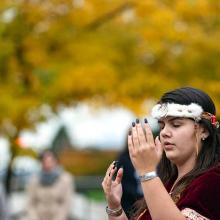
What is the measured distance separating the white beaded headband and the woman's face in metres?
0.02

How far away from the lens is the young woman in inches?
125

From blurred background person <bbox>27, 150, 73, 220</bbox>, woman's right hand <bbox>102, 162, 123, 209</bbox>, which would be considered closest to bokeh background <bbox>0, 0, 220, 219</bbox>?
blurred background person <bbox>27, 150, 73, 220</bbox>

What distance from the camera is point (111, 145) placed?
35.0 m

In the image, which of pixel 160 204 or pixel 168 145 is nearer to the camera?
pixel 160 204

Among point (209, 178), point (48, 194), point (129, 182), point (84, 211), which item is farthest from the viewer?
point (84, 211)

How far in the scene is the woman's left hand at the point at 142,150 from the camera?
3.23m

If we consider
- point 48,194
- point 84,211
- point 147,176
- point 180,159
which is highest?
point 84,211

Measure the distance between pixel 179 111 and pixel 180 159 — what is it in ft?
0.63

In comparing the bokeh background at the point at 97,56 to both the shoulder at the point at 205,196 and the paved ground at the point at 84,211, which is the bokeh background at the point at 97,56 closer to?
the paved ground at the point at 84,211

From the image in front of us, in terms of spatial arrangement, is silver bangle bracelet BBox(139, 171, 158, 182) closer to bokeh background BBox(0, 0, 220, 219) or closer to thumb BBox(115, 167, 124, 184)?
thumb BBox(115, 167, 124, 184)

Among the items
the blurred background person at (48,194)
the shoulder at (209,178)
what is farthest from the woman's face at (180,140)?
the blurred background person at (48,194)

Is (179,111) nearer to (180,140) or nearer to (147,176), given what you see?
(180,140)

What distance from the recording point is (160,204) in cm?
313

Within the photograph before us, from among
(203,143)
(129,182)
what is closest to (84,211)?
(129,182)
